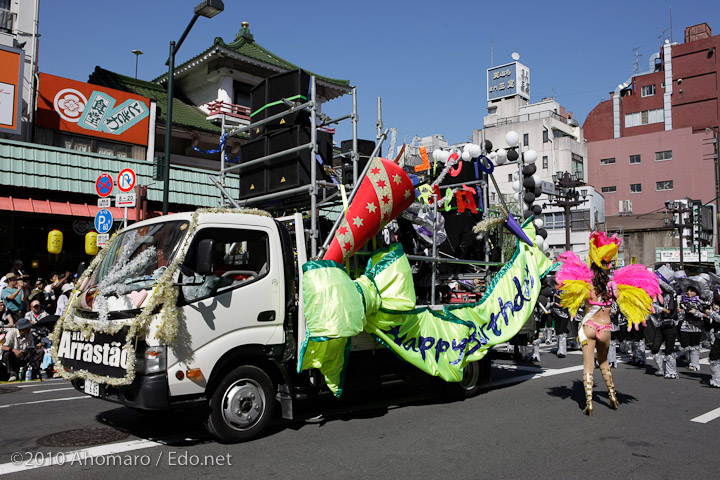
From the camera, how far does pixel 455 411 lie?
23.5 ft

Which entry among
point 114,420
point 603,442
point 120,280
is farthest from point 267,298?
point 603,442

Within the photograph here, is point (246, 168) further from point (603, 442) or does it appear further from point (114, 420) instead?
point (603, 442)

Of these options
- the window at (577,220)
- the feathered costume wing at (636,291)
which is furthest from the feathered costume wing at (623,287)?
the window at (577,220)

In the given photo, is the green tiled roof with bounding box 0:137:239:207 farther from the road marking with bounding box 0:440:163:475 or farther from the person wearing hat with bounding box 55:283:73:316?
the road marking with bounding box 0:440:163:475

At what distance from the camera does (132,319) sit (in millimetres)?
5066

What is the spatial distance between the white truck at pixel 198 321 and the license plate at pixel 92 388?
0.7 inches

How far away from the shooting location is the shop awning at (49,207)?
13767mm

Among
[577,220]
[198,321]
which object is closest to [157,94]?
[198,321]

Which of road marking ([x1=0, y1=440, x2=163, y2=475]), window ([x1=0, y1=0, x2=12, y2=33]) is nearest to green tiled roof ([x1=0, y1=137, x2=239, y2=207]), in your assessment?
window ([x1=0, y1=0, x2=12, y2=33])

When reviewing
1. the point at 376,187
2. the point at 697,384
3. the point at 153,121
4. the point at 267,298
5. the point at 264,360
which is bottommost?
the point at 697,384

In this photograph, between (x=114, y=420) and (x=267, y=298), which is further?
(x=114, y=420)

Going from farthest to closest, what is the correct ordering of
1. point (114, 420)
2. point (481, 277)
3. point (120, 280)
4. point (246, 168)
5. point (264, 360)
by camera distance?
point (481, 277), point (246, 168), point (114, 420), point (264, 360), point (120, 280)

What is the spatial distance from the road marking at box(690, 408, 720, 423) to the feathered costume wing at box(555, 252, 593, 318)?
1885mm

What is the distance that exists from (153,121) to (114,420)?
13358 mm
